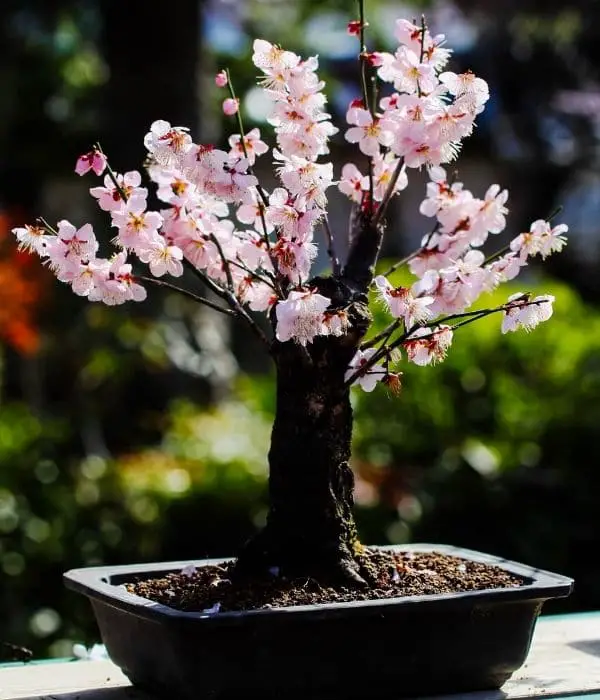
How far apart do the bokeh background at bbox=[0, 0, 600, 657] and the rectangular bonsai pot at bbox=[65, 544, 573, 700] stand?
73 centimetres

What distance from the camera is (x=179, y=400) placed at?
6.27m

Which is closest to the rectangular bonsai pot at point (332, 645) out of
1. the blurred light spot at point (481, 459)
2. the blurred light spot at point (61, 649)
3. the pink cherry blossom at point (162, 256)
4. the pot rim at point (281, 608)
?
the pot rim at point (281, 608)

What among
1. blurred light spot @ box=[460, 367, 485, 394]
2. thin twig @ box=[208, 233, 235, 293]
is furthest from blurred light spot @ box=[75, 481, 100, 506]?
thin twig @ box=[208, 233, 235, 293]

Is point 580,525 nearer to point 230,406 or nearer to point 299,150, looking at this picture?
point 299,150

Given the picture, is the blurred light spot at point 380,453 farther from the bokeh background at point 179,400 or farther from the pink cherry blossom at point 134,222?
the pink cherry blossom at point 134,222

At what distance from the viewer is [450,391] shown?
177 inches

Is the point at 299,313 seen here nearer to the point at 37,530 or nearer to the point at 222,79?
the point at 222,79

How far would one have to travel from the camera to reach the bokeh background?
155 inches

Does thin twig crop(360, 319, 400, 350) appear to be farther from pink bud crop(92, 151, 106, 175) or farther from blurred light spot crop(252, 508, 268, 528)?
Result: blurred light spot crop(252, 508, 268, 528)

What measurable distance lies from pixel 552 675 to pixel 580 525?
2099mm

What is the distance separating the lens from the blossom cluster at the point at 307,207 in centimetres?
177

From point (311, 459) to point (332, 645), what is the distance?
29 cm

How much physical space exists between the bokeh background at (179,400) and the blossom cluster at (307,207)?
22.6 inches

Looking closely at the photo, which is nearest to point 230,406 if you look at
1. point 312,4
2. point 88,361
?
point 88,361
